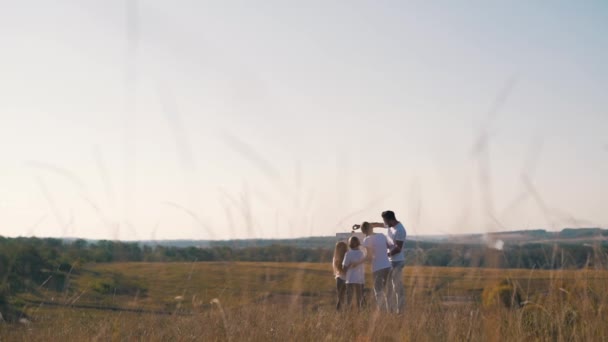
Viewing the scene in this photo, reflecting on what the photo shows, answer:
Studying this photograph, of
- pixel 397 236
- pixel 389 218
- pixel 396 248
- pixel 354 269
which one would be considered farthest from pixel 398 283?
pixel 354 269

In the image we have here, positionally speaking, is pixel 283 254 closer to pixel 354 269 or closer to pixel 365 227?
pixel 365 227

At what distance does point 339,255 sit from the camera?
1292cm

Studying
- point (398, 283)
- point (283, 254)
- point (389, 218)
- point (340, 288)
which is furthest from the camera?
point (340, 288)

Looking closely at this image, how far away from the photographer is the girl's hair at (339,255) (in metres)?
12.8

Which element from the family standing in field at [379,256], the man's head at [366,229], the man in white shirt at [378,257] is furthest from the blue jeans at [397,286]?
the man's head at [366,229]

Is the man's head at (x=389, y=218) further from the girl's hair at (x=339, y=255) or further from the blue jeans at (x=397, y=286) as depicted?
the girl's hair at (x=339, y=255)

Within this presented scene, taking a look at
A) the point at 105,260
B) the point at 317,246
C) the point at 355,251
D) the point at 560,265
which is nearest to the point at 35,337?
the point at 105,260

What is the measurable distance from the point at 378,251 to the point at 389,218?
1.73 feet

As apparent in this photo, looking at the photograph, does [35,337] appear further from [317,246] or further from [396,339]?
[396,339]

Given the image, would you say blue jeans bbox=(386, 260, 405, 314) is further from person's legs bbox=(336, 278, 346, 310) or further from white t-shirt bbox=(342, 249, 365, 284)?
person's legs bbox=(336, 278, 346, 310)

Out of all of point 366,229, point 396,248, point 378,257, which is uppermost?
point 366,229

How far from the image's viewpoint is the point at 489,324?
5.33 metres

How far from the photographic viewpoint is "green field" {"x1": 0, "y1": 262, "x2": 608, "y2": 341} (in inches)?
219

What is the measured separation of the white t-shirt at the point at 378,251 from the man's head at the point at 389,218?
1.10ft
